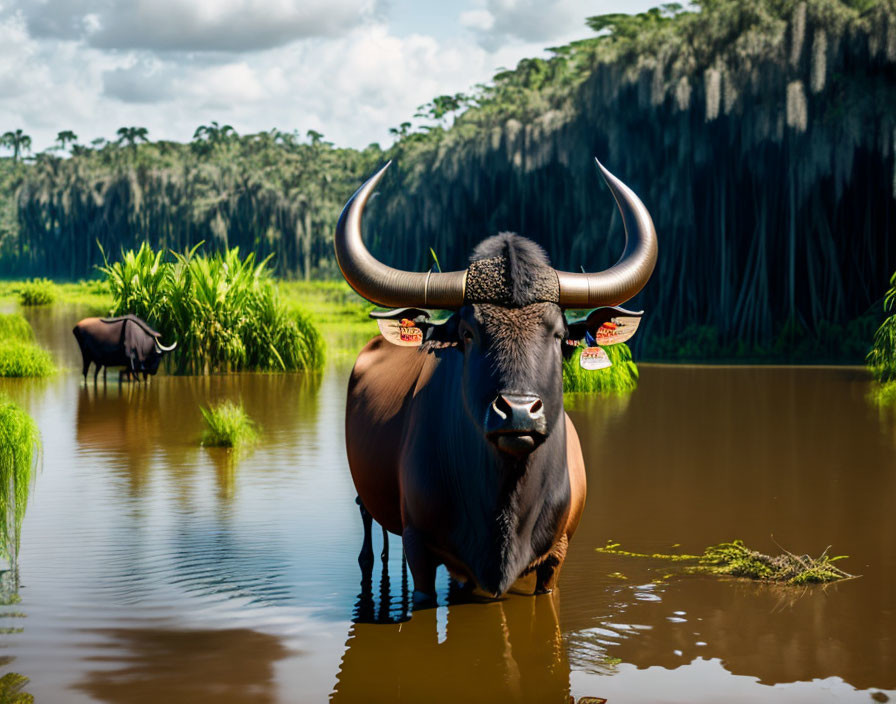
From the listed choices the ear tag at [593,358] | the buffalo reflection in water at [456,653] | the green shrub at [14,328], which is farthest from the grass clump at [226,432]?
the green shrub at [14,328]

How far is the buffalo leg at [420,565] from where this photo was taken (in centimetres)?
525

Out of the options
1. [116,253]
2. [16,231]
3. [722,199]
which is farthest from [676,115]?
[16,231]

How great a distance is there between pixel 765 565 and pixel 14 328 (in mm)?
17560

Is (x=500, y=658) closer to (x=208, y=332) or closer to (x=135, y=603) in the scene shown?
(x=135, y=603)

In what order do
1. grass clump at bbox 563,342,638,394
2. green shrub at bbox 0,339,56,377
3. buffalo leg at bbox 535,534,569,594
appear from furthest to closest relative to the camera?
green shrub at bbox 0,339,56,377 < grass clump at bbox 563,342,638,394 < buffalo leg at bbox 535,534,569,594

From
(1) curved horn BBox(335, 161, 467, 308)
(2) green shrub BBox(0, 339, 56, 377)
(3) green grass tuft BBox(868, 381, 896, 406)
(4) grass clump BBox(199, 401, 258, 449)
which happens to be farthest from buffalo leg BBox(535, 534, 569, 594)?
(2) green shrub BBox(0, 339, 56, 377)

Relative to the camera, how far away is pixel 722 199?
25656 millimetres

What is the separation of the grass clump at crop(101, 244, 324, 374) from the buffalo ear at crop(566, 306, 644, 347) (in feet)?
46.9

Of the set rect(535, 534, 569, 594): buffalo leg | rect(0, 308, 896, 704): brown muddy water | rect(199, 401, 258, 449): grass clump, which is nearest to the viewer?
rect(0, 308, 896, 704): brown muddy water

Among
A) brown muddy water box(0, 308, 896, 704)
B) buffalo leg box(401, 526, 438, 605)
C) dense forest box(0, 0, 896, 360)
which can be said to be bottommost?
brown muddy water box(0, 308, 896, 704)

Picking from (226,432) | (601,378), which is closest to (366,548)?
(226,432)

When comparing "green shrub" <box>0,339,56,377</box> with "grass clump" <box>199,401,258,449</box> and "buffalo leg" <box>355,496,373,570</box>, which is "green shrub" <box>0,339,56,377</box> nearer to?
"grass clump" <box>199,401,258,449</box>

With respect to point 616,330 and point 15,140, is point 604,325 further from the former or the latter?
point 15,140

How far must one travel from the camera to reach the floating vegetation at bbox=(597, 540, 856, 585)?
20.6 feet
